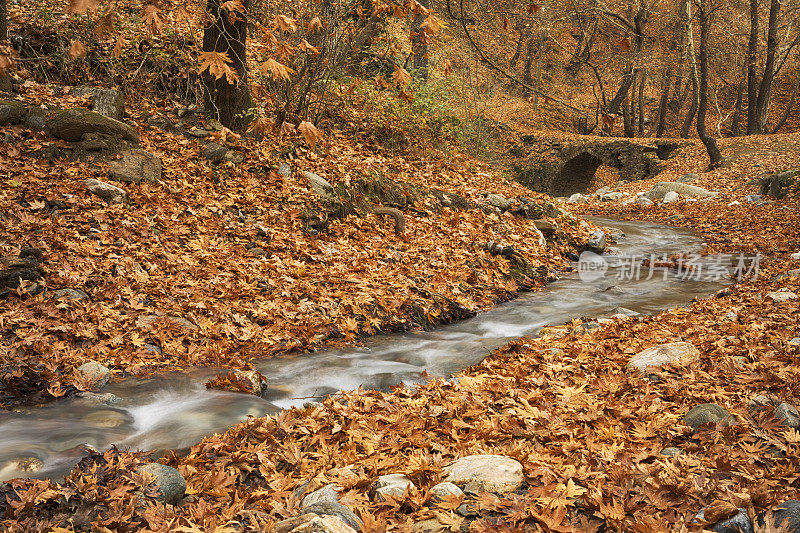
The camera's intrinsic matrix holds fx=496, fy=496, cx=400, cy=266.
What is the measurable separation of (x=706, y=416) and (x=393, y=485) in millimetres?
2205

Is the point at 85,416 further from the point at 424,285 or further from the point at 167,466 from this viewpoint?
the point at 424,285

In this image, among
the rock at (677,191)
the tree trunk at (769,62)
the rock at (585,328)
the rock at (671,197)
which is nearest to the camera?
the rock at (585,328)

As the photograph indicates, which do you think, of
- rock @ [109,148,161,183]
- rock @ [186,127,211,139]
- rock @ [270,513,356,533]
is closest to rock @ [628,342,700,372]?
rock @ [270,513,356,533]

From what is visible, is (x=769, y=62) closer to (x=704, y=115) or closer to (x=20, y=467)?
(x=704, y=115)

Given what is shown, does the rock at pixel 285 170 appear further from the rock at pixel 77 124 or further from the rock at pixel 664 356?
the rock at pixel 664 356

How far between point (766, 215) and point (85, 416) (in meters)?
14.9

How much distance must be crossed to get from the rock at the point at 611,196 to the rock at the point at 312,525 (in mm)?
19985

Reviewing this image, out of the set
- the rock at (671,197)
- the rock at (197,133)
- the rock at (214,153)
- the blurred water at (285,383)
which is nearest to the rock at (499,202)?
the blurred water at (285,383)

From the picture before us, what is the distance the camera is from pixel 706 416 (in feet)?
11.0

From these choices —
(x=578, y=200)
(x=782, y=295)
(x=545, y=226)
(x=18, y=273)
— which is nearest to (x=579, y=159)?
(x=578, y=200)

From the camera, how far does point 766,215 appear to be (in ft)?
41.5

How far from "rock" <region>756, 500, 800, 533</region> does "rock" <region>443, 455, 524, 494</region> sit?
1.10 m

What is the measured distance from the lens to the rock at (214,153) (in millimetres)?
8156

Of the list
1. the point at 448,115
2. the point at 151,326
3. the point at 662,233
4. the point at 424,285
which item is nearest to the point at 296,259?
the point at 424,285
